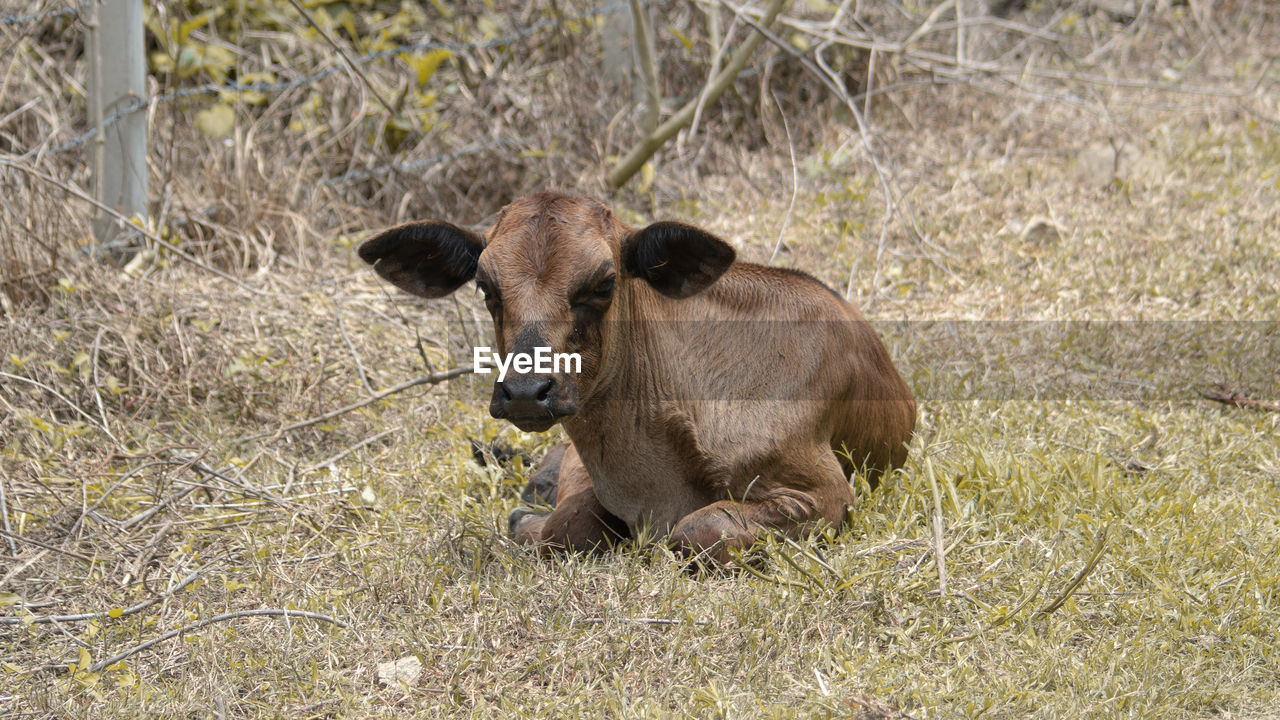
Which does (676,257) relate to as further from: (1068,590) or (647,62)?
(647,62)

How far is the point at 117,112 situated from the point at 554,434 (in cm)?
340

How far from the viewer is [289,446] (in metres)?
5.78

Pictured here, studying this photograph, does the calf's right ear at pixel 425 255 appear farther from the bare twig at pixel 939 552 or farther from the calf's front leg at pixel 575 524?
the bare twig at pixel 939 552

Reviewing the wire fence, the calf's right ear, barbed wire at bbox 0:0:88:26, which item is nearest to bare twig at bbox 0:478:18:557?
the calf's right ear

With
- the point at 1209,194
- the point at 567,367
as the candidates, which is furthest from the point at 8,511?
the point at 1209,194

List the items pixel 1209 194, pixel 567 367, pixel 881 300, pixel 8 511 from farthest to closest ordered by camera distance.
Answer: pixel 1209 194
pixel 881 300
pixel 8 511
pixel 567 367

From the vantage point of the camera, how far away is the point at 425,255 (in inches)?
176

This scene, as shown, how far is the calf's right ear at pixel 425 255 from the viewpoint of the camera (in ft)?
14.2

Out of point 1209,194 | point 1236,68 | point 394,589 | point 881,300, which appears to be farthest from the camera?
point 1236,68

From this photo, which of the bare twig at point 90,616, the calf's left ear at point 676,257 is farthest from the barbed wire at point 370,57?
the calf's left ear at point 676,257

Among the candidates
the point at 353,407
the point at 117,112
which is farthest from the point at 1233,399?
the point at 117,112

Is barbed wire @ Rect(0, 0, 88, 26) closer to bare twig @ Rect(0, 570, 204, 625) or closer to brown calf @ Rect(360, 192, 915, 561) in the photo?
brown calf @ Rect(360, 192, 915, 561)

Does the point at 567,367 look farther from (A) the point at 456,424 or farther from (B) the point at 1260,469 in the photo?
(B) the point at 1260,469

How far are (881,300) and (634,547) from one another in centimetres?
335
